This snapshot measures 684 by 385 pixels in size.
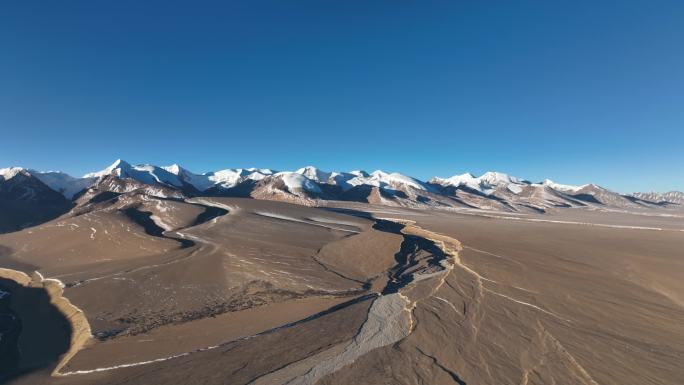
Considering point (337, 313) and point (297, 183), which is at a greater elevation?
point (297, 183)

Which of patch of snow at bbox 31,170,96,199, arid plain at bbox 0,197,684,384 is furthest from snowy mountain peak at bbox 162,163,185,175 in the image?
arid plain at bbox 0,197,684,384

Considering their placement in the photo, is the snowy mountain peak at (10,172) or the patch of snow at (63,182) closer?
the snowy mountain peak at (10,172)

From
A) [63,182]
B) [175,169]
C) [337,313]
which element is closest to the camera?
[337,313]

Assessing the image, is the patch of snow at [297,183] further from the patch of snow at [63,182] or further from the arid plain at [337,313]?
the arid plain at [337,313]

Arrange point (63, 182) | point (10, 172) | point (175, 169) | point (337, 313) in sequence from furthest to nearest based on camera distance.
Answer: point (175, 169) → point (63, 182) → point (10, 172) → point (337, 313)

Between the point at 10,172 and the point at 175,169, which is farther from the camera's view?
the point at 175,169

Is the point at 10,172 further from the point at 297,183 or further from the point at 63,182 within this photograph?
the point at 297,183

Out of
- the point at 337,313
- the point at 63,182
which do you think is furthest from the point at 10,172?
the point at 337,313

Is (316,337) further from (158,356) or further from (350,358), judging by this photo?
(158,356)

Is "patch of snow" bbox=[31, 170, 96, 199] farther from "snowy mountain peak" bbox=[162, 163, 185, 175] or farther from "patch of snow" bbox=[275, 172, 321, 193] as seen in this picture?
"patch of snow" bbox=[275, 172, 321, 193]

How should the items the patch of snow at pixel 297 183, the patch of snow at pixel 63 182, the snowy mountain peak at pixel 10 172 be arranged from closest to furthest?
the snowy mountain peak at pixel 10 172 < the patch of snow at pixel 63 182 < the patch of snow at pixel 297 183

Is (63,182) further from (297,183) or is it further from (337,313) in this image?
(337,313)

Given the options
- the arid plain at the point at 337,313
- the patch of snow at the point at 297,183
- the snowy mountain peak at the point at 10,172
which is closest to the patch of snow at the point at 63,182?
the snowy mountain peak at the point at 10,172
